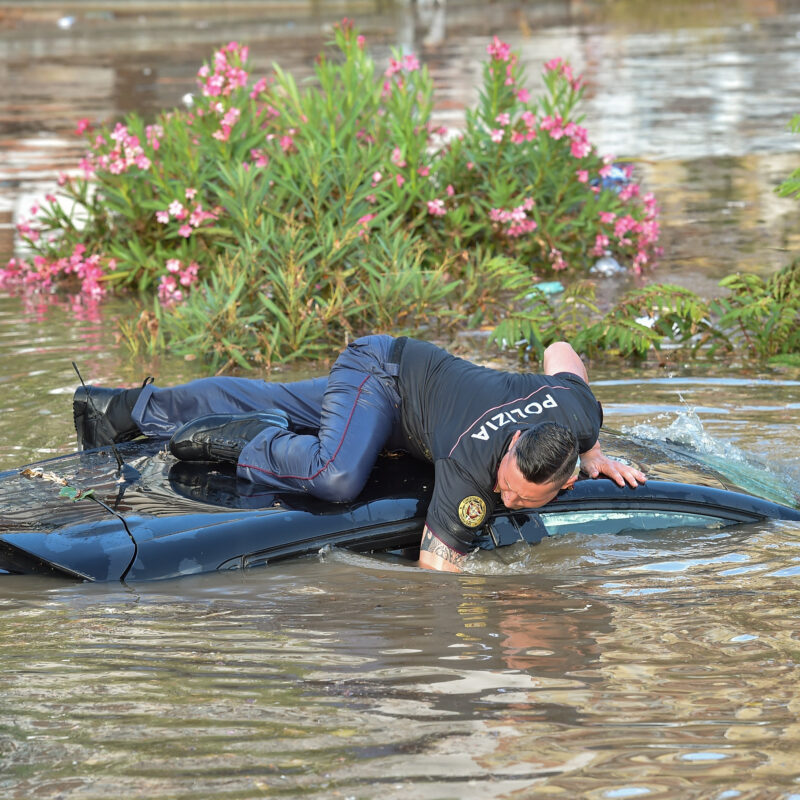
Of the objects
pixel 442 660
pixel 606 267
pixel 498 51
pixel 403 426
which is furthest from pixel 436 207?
pixel 442 660

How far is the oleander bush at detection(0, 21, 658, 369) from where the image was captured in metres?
7.55

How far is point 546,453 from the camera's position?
418 cm

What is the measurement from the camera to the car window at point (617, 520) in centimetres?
473

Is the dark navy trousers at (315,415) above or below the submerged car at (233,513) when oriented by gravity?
above

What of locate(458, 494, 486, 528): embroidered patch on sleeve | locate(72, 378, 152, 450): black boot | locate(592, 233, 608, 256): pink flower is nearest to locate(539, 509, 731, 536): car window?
locate(458, 494, 486, 528): embroidered patch on sleeve

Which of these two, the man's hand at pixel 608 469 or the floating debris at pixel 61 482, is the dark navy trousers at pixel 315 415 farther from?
the man's hand at pixel 608 469

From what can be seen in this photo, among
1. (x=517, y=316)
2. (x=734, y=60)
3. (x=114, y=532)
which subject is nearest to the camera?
(x=114, y=532)

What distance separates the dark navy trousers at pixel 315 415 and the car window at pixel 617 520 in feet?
2.37

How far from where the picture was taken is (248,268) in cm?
757

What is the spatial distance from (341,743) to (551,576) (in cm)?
153

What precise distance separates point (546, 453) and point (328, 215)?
394 centimetres

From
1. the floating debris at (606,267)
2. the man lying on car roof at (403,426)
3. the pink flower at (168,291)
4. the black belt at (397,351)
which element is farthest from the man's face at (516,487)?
the floating debris at (606,267)

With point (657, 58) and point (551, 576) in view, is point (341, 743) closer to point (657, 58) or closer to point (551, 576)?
point (551, 576)

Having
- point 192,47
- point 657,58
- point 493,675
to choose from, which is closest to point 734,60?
point 657,58
